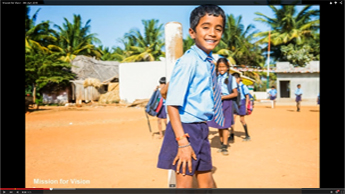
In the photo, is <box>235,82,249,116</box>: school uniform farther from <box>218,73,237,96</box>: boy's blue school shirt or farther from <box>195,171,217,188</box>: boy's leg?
<box>195,171,217,188</box>: boy's leg

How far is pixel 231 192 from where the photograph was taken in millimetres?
2123

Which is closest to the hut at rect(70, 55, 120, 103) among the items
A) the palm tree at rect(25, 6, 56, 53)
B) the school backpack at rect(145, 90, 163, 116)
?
the palm tree at rect(25, 6, 56, 53)

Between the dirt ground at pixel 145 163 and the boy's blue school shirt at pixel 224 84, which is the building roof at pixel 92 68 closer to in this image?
the dirt ground at pixel 145 163

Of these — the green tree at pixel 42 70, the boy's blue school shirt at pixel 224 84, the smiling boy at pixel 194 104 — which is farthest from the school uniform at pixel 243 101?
the green tree at pixel 42 70

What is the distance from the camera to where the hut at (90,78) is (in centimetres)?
2084

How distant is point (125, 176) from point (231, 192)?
4.79 ft

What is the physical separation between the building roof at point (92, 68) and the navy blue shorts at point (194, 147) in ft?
68.3

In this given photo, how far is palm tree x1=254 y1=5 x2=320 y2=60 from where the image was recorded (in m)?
27.0

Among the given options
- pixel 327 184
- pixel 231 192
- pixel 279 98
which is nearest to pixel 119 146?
pixel 231 192

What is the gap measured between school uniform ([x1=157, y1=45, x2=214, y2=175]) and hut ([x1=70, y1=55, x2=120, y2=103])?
63.4 ft

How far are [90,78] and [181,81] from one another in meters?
21.3

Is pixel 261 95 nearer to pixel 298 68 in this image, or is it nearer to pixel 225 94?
pixel 298 68

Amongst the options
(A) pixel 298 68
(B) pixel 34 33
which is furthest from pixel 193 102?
(A) pixel 298 68

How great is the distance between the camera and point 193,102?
5.40 feet
